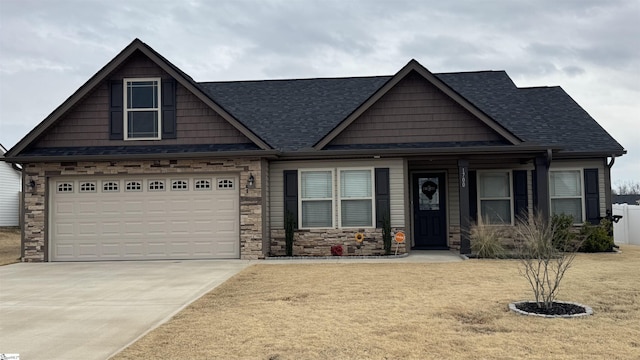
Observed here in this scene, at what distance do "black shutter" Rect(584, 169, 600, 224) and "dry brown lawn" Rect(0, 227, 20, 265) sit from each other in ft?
51.4

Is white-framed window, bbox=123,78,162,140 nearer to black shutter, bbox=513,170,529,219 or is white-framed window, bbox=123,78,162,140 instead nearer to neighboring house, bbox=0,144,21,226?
black shutter, bbox=513,170,529,219

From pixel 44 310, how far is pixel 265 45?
17.1m

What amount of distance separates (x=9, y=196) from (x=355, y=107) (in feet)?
72.8

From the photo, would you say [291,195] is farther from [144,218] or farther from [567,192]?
[567,192]

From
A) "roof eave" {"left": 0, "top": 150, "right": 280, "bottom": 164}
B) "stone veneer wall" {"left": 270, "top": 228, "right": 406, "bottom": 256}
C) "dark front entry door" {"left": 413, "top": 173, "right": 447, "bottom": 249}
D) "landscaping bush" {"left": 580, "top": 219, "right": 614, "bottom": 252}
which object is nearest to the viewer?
"roof eave" {"left": 0, "top": 150, "right": 280, "bottom": 164}

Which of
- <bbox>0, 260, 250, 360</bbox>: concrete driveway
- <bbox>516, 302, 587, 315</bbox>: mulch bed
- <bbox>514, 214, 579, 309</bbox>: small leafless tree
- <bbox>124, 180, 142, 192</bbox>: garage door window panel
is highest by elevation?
<bbox>124, 180, 142, 192</bbox>: garage door window panel

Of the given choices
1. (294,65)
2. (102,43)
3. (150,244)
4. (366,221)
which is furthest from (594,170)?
(294,65)

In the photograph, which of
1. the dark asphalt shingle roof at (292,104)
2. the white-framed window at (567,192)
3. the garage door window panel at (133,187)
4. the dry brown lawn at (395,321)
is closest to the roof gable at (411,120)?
the dark asphalt shingle roof at (292,104)

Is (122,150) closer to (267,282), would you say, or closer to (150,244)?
(150,244)

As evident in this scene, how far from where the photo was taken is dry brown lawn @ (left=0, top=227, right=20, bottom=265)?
1512cm

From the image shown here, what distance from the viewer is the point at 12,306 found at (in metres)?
8.07

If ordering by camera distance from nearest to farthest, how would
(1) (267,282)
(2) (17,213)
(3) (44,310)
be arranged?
1. (3) (44,310)
2. (1) (267,282)
3. (2) (17,213)

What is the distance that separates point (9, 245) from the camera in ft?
70.6

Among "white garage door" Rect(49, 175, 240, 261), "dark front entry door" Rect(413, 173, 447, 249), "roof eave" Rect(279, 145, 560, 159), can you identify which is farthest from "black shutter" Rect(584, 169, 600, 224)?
"white garage door" Rect(49, 175, 240, 261)
